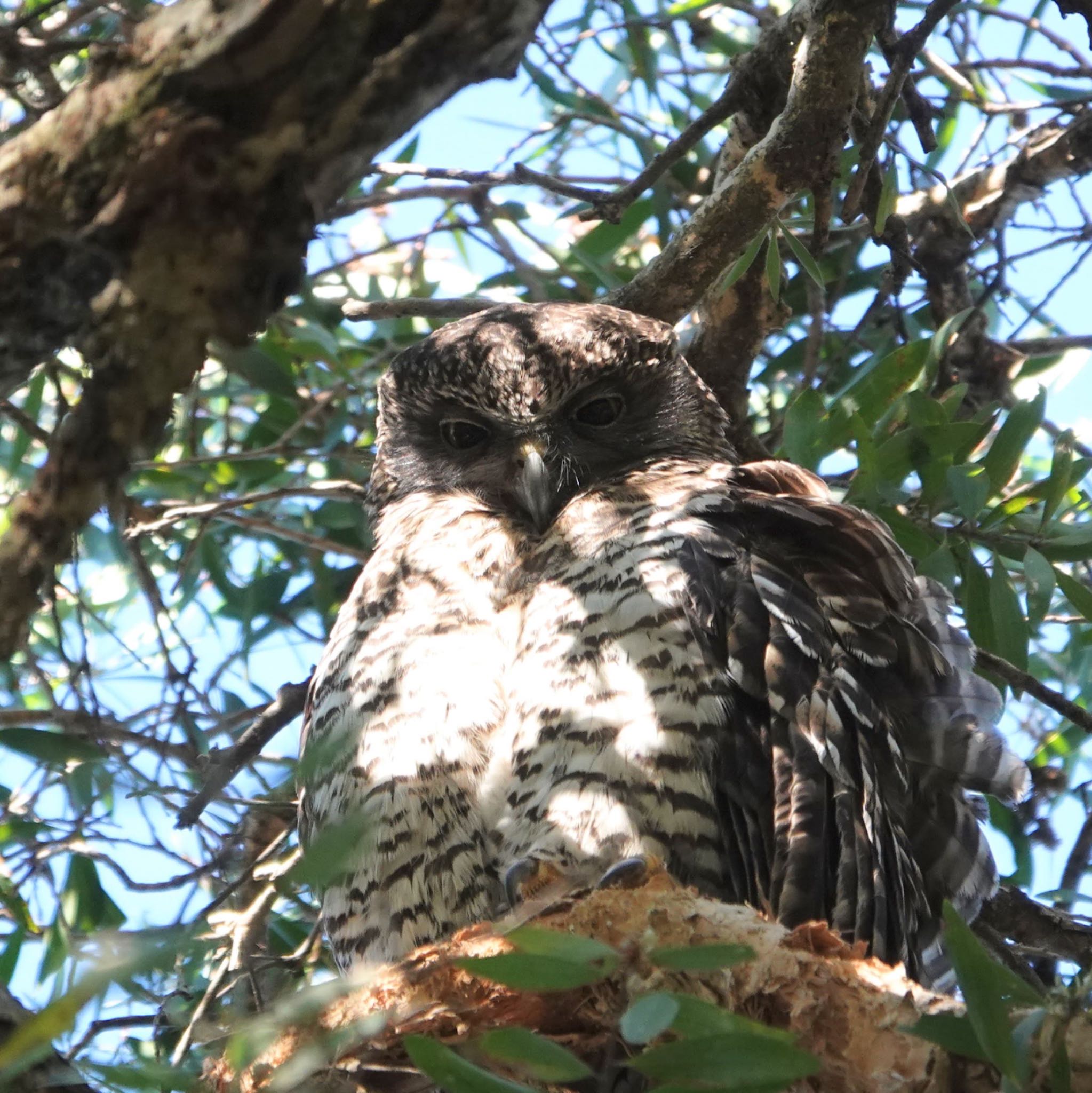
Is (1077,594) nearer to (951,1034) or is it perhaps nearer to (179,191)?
(951,1034)

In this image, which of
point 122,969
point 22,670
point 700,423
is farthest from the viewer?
point 22,670

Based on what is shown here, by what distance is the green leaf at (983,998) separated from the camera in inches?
51.7

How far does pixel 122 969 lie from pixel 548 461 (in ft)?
7.64

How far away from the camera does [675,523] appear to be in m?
2.87

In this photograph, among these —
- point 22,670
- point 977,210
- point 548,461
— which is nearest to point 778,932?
point 548,461

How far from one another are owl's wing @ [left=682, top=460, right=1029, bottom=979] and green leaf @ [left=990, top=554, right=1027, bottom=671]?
0.07 meters

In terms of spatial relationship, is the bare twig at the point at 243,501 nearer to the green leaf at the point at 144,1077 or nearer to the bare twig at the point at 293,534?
the bare twig at the point at 293,534

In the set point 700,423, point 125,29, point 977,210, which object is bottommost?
point 125,29

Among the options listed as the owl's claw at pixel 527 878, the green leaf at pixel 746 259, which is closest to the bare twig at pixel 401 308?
the green leaf at pixel 746 259

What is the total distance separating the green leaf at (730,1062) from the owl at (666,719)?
80 centimetres

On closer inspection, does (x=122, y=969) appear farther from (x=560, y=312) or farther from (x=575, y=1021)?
(x=560, y=312)

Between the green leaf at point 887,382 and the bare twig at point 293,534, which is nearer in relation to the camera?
the green leaf at point 887,382

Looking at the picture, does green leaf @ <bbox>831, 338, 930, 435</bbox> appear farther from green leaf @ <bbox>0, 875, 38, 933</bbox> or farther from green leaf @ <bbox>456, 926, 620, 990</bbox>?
green leaf @ <bbox>0, 875, 38, 933</bbox>

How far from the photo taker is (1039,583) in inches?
101
